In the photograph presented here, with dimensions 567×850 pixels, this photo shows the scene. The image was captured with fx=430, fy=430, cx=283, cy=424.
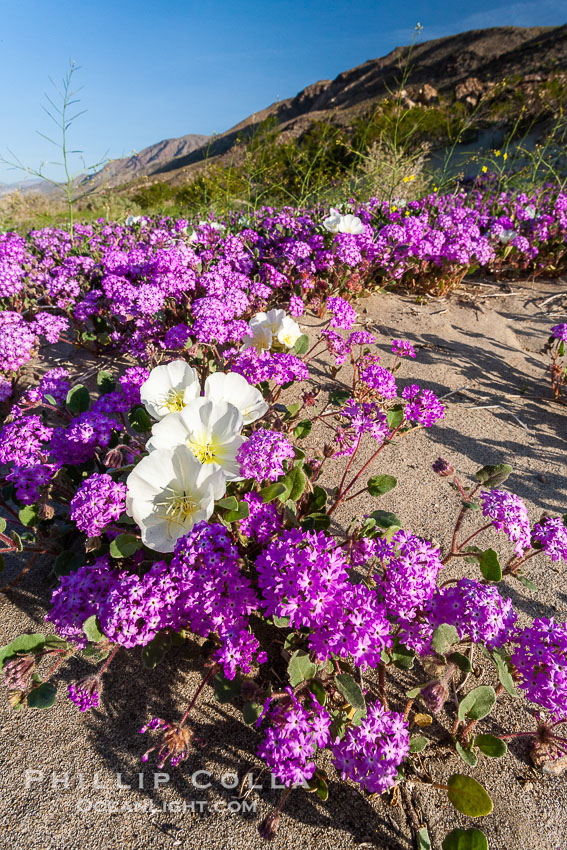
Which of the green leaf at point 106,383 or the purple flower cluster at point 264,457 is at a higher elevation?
the green leaf at point 106,383

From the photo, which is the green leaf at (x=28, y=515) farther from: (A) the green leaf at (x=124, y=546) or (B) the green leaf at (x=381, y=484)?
(B) the green leaf at (x=381, y=484)

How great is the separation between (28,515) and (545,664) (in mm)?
2101

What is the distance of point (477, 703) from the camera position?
1510mm

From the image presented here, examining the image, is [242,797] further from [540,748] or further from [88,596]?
[540,748]

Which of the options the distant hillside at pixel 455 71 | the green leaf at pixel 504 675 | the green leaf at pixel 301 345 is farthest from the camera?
the distant hillside at pixel 455 71

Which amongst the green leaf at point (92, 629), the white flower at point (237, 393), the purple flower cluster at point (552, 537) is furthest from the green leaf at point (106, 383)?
the purple flower cluster at point (552, 537)

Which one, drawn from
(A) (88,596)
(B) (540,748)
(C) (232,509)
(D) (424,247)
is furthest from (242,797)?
(D) (424,247)

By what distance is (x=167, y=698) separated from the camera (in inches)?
67.6

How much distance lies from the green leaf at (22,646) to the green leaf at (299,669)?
0.97 m

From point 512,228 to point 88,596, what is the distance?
20.9ft

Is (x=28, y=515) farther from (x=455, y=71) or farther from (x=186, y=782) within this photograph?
(x=455, y=71)

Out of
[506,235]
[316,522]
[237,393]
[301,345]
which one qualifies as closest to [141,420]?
[237,393]

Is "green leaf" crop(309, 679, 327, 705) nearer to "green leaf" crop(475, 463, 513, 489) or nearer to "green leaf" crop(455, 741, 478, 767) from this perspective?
"green leaf" crop(455, 741, 478, 767)

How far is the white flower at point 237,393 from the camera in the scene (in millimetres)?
1843
